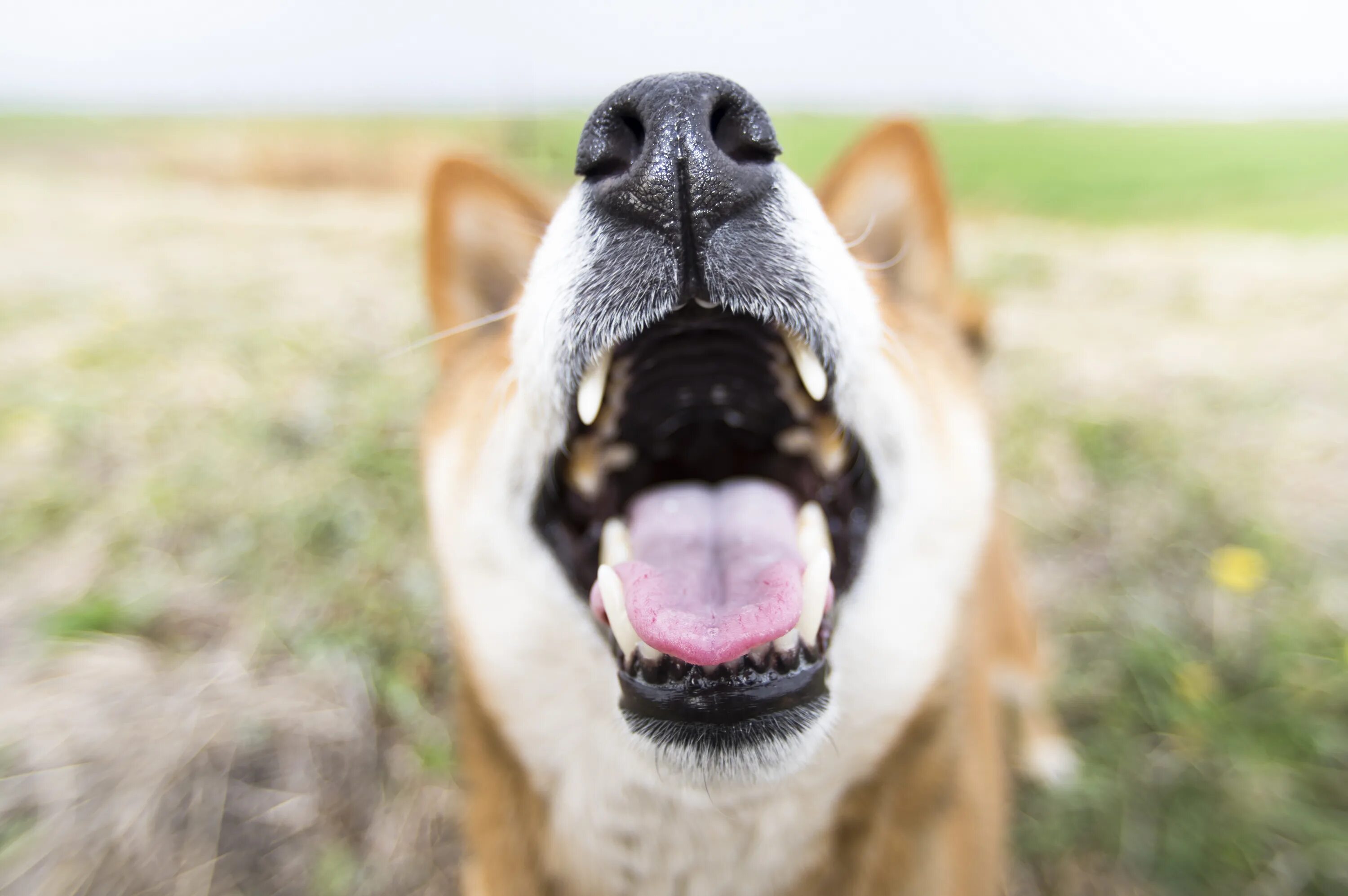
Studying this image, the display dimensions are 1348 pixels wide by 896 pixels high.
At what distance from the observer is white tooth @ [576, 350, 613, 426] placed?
3.14 ft

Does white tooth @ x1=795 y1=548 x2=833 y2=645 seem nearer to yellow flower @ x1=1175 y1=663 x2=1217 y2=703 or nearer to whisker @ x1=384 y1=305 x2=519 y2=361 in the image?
whisker @ x1=384 y1=305 x2=519 y2=361

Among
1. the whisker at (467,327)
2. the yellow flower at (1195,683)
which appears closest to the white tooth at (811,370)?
the whisker at (467,327)

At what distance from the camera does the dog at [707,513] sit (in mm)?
880

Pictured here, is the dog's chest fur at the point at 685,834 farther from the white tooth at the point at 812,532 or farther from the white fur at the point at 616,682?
the white tooth at the point at 812,532

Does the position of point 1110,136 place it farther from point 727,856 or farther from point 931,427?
point 727,856

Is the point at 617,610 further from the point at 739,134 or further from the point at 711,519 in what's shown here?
the point at 739,134

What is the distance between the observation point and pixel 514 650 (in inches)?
44.7

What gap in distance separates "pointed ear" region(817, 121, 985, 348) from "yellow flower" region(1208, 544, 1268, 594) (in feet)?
5.08

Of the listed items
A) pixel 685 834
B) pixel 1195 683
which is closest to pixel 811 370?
pixel 685 834

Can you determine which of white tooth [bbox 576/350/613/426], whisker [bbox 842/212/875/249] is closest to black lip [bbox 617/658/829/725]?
white tooth [bbox 576/350/613/426]

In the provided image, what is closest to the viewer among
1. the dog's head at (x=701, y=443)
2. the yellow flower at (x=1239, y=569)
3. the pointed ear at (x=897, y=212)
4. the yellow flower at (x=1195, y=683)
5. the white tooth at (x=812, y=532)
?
the dog's head at (x=701, y=443)

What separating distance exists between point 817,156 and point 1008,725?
2.23m

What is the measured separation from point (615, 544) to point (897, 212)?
89 centimetres

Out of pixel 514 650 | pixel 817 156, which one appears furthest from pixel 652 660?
pixel 817 156
